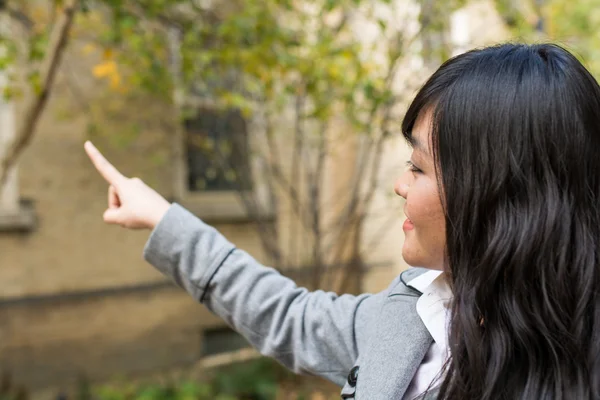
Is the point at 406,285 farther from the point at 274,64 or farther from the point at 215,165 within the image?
the point at 215,165

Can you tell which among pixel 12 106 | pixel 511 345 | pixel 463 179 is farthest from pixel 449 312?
pixel 12 106

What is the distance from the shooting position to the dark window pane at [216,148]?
6.50 meters

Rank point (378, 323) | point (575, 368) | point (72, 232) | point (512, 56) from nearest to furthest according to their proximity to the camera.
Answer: point (575, 368)
point (512, 56)
point (378, 323)
point (72, 232)

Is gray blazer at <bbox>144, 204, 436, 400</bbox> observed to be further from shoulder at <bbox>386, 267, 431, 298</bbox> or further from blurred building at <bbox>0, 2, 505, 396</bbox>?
blurred building at <bbox>0, 2, 505, 396</bbox>

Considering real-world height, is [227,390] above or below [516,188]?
below

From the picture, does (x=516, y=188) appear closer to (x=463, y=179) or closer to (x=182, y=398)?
(x=463, y=179)

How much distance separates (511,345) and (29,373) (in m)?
5.66

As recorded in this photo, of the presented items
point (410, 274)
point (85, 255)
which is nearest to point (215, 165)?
point (85, 255)

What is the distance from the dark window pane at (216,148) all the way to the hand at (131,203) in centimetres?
457

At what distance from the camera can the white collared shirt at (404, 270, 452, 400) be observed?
1302mm

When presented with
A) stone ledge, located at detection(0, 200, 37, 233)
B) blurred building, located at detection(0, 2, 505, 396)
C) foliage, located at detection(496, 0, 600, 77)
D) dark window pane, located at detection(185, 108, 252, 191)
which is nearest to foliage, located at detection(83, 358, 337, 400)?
blurred building, located at detection(0, 2, 505, 396)

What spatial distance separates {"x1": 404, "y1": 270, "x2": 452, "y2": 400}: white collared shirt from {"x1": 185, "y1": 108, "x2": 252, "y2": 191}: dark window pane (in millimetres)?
5033

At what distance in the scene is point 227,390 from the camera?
6.18m

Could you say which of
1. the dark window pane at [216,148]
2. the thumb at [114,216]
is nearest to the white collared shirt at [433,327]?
→ the thumb at [114,216]
